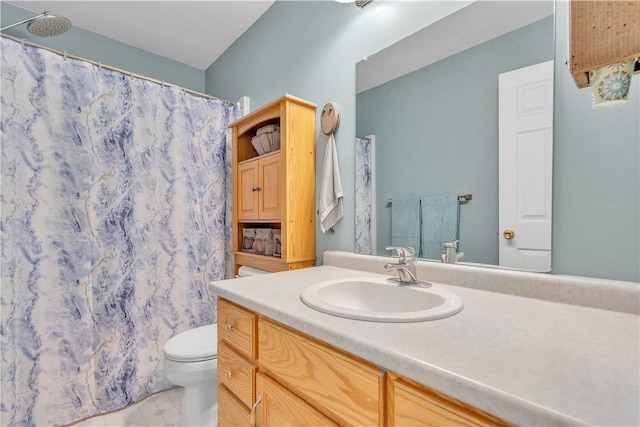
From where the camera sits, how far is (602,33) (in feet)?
1.74

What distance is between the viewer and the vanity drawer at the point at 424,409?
0.46m

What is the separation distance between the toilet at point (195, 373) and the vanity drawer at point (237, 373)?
305mm

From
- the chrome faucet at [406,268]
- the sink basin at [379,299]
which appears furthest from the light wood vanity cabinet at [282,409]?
the chrome faucet at [406,268]

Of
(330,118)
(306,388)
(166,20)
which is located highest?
(166,20)

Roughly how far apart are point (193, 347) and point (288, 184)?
91 cm

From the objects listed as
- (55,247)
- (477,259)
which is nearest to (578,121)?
(477,259)

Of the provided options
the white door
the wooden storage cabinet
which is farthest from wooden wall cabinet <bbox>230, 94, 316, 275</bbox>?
the white door

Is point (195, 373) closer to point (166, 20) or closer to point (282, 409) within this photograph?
point (282, 409)

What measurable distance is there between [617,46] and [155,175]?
1.98 m

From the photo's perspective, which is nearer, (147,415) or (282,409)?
(282,409)

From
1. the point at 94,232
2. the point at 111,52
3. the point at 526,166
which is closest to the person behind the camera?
A: the point at 526,166

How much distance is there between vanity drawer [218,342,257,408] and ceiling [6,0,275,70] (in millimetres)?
1988

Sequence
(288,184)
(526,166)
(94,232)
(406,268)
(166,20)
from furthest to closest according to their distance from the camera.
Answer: (166,20) → (94,232) → (288,184) → (406,268) → (526,166)

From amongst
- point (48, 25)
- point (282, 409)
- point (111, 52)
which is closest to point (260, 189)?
point (282, 409)
